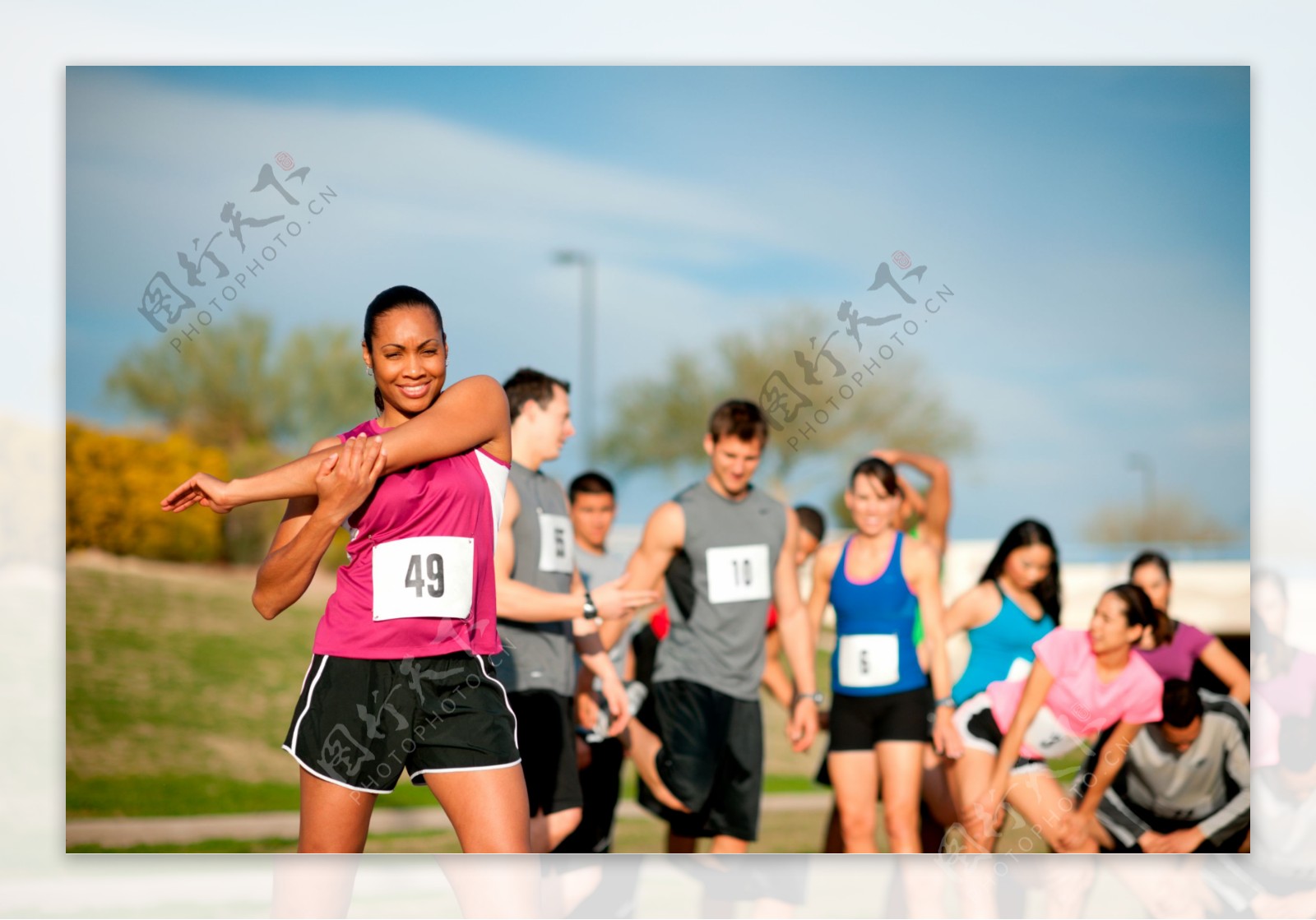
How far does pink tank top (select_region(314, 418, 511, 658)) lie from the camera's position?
2.75 m

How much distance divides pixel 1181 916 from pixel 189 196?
4.65 meters

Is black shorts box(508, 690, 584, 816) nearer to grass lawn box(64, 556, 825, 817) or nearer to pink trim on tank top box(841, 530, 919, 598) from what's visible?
pink trim on tank top box(841, 530, 919, 598)

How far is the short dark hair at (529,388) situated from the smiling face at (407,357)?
122 cm

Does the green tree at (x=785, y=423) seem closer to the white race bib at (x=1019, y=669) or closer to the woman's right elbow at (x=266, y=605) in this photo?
the white race bib at (x=1019, y=669)

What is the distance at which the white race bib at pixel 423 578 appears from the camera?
2738mm

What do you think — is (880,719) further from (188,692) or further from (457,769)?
(188,692)

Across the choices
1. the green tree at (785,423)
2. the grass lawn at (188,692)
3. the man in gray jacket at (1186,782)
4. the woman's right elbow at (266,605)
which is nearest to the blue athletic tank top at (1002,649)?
the man in gray jacket at (1186,782)

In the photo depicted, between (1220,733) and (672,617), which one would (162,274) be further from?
(1220,733)

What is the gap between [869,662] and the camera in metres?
4.45

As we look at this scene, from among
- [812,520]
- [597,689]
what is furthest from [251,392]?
[812,520]

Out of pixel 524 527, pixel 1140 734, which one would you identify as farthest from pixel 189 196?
pixel 1140 734

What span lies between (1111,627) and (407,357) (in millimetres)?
3111

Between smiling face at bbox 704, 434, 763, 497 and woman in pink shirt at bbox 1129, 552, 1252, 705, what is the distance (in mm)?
1740

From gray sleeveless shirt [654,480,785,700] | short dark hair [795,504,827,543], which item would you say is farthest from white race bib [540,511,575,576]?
short dark hair [795,504,827,543]
